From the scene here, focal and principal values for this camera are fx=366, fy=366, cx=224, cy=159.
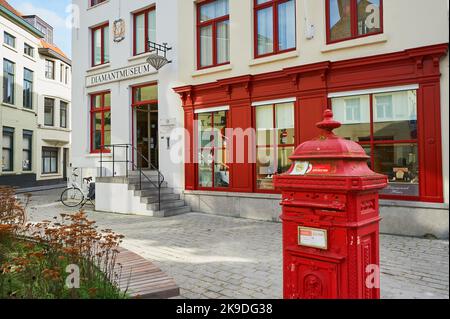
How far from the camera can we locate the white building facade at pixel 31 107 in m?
21.0

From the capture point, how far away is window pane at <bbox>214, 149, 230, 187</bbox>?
34.6ft

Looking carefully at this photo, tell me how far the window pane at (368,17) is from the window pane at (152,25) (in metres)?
6.91

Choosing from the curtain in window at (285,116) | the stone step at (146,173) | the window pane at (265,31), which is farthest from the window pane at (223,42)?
the stone step at (146,173)

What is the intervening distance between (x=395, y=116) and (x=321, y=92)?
175cm

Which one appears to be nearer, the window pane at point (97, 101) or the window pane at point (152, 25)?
the window pane at point (152, 25)

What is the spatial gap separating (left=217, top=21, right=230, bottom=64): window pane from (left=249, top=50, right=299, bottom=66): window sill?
1.13 meters

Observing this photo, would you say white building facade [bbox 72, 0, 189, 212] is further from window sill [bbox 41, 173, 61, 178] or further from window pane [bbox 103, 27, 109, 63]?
window sill [bbox 41, 173, 61, 178]

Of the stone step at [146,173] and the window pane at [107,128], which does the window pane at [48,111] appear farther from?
the stone step at [146,173]

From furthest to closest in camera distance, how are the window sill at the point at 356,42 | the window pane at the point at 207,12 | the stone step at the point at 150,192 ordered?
the window pane at the point at 207,12 → the stone step at the point at 150,192 → the window sill at the point at 356,42

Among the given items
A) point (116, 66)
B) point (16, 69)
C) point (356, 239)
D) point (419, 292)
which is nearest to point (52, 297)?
point (356, 239)

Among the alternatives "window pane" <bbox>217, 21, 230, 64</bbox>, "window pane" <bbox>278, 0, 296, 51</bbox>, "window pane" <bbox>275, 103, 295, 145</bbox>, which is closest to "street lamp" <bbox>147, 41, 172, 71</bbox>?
"window pane" <bbox>217, 21, 230, 64</bbox>

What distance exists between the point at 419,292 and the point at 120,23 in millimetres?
12739

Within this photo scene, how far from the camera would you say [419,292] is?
14.2ft

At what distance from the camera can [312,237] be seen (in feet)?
9.24
